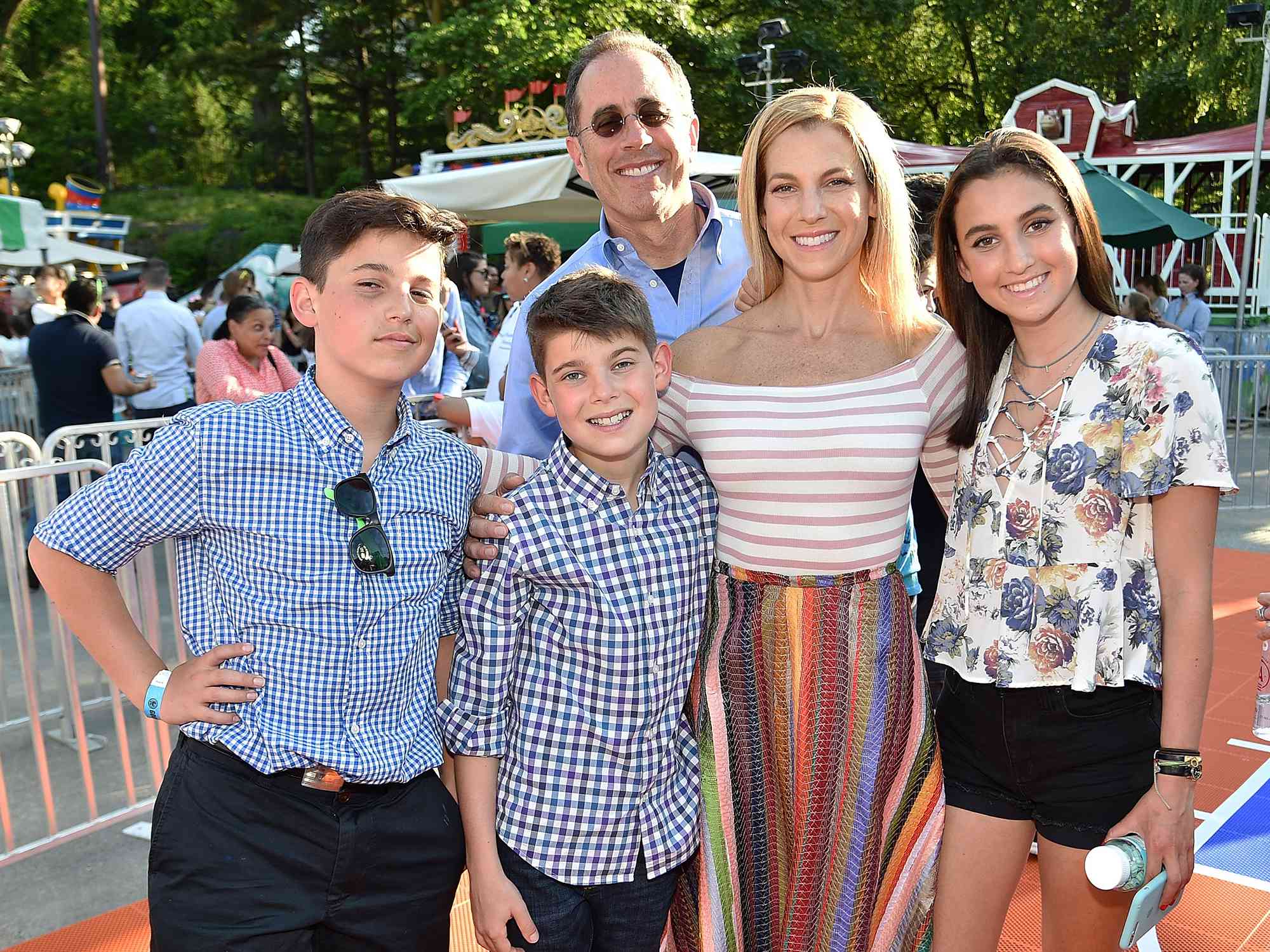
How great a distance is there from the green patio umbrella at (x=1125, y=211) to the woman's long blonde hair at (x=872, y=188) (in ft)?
22.9

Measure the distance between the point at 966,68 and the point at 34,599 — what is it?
28996 millimetres

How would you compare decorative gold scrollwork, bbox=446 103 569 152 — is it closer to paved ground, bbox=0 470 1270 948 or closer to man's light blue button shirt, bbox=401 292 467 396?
man's light blue button shirt, bbox=401 292 467 396

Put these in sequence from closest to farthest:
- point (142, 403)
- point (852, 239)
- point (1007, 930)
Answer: point (852, 239)
point (1007, 930)
point (142, 403)

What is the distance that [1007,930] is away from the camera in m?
3.51

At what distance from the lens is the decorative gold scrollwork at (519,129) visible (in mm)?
13422

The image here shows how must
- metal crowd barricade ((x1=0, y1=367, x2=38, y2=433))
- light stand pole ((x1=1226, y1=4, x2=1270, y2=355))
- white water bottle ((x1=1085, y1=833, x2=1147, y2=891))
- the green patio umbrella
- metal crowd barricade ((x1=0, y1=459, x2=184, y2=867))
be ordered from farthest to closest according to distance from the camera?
light stand pole ((x1=1226, y1=4, x2=1270, y2=355)), metal crowd barricade ((x1=0, y1=367, x2=38, y2=433)), the green patio umbrella, metal crowd barricade ((x1=0, y1=459, x2=184, y2=867)), white water bottle ((x1=1085, y1=833, x2=1147, y2=891))

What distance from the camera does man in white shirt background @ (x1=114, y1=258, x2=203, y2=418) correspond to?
30.2 feet

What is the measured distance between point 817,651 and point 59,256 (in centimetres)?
2142

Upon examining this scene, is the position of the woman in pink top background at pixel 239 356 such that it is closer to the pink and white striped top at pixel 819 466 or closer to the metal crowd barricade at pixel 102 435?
the metal crowd barricade at pixel 102 435

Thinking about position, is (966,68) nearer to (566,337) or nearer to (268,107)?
(268,107)

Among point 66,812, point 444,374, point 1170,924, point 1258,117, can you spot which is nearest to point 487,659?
point 1170,924

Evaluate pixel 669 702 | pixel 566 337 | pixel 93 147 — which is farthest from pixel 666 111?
pixel 93 147

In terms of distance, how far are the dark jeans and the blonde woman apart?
96mm

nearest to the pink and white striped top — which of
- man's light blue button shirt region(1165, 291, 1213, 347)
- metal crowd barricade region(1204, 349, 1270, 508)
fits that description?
metal crowd barricade region(1204, 349, 1270, 508)
